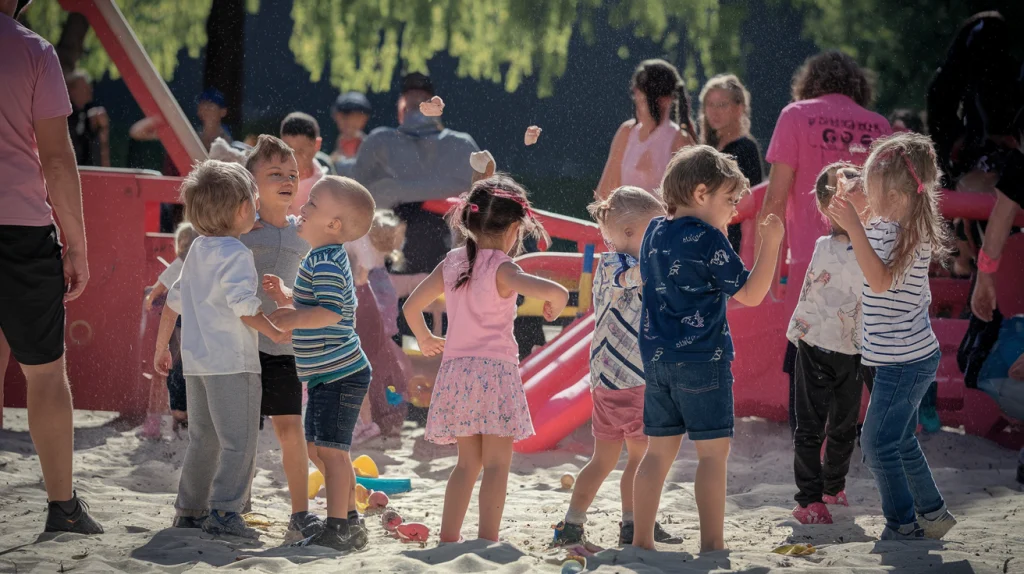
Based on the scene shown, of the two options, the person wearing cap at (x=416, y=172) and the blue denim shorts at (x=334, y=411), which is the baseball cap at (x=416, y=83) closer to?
the person wearing cap at (x=416, y=172)

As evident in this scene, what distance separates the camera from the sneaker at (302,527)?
416 centimetres

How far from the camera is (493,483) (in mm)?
3941

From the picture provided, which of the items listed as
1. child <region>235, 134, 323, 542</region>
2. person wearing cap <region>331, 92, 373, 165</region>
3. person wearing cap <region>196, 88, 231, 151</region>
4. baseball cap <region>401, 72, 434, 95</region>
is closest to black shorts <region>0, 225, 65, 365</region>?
child <region>235, 134, 323, 542</region>

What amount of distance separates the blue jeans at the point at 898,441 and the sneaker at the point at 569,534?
3.60 ft

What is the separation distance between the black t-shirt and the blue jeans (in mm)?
2764

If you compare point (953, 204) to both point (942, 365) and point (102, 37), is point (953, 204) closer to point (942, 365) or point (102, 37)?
point (942, 365)

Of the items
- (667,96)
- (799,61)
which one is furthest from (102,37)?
(799,61)

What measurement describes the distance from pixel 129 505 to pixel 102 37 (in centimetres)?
385

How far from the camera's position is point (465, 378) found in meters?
3.97

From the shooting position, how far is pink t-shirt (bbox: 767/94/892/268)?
5.55 m

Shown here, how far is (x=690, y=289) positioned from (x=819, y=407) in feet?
4.13

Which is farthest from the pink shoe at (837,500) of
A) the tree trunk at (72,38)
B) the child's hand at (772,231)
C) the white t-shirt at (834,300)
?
the tree trunk at (72,38)

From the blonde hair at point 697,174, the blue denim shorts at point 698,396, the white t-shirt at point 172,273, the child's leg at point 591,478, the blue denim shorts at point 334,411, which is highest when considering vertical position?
the blonde hair at point 697,174

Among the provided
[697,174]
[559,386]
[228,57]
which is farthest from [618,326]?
[228,57]
